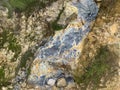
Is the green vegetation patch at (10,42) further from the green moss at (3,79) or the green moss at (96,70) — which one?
the green moss at (96,70)

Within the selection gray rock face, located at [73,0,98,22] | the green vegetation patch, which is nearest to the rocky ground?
the green vegetation patch

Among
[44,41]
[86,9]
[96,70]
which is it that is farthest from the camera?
[44,41]

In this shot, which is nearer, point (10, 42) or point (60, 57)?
point (60, 57)

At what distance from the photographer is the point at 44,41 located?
630 cm

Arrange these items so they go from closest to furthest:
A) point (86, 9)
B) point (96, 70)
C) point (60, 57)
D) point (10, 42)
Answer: point (96, 70) → point (60, 57) → point (86, 9) → point (10, 42)

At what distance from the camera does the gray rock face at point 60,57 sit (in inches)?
233

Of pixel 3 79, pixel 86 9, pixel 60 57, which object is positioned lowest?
pixel 3 79

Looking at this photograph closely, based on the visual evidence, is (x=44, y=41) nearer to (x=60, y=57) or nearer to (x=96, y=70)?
(x=60, y=57)

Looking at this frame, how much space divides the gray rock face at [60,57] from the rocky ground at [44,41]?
10 cm

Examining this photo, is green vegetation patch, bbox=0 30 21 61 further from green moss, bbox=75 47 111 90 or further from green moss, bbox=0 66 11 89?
green moss, bbox=75 47 111 90

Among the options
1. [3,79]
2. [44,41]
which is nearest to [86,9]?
[44,41]

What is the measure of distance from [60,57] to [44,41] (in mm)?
546

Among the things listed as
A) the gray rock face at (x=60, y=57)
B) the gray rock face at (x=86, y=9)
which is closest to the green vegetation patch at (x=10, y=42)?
the gray rock face at (x=60, y=57)

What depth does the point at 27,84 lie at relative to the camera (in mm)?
6023
